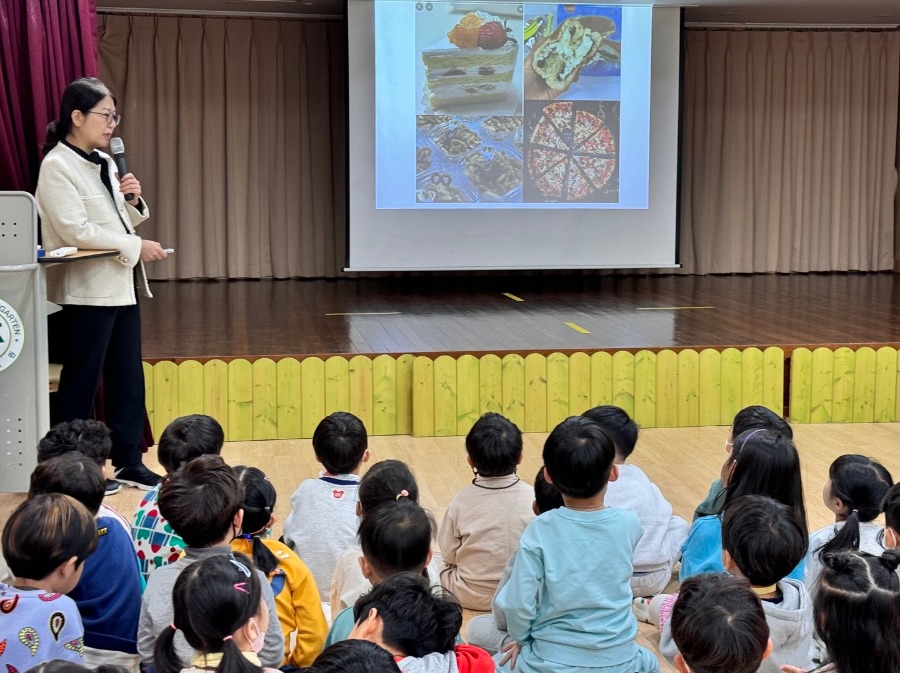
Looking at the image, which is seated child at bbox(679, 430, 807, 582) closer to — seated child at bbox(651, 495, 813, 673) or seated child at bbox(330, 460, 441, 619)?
seated child at bbox(651, 495, 813, 673)

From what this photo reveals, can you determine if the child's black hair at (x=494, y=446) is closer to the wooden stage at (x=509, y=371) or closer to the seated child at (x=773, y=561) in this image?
the seated child at (x=773, y=561)

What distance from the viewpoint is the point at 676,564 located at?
304cm

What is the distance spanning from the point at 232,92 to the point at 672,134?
3.38m

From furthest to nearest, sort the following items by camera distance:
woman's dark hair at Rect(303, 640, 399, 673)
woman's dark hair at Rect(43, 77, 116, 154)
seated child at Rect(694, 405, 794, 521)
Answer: woman's dark hair at Rect(43, 77, 116, 154) → seated child at Rect(694, 405, 794, 521) → woman's dark hair at Rect(303, 640, 399, 673)

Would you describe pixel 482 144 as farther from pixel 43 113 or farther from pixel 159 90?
pixel 43 113

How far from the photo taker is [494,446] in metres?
2.58

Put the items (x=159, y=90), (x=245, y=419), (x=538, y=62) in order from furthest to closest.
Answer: (x=159, y=90), (x=538, y=62), (x=245, y=419)

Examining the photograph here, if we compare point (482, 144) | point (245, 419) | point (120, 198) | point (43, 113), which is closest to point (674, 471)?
point (245, 419)

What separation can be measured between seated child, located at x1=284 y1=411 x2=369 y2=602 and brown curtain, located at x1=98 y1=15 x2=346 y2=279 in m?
6.21

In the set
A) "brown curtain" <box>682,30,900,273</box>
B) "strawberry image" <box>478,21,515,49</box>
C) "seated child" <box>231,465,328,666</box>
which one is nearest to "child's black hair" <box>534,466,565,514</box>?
"seated child" <box>231,465,328,666</box>

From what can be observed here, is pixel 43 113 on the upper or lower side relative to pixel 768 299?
upper

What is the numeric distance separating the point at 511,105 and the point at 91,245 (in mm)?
4603

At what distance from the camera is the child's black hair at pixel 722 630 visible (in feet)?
4.50

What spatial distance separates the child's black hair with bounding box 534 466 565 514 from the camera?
2469 mm
